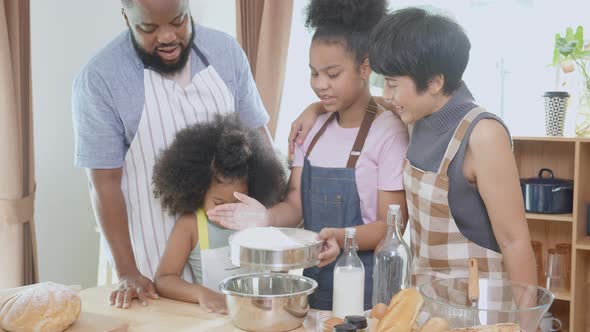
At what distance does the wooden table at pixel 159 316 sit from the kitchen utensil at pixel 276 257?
0.13m

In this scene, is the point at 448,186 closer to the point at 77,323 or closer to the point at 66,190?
the point at 77,323

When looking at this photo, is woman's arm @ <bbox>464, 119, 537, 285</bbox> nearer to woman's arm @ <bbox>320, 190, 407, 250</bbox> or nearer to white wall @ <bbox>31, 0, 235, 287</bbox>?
woman's arm @ <bbox>320, 190, 407, 250</bbox>

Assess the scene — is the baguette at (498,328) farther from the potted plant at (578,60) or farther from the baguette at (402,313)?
the potted plant at (578,60)

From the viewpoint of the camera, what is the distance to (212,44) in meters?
2.12

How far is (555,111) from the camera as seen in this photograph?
10.3 feet

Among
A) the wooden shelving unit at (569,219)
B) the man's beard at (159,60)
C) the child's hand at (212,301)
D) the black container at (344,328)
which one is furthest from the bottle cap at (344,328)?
the wooden shelving unit at (569,219)

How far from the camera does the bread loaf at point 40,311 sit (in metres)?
1.43

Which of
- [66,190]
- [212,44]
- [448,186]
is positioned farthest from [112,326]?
[66,190]

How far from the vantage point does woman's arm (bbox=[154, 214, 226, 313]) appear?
1.64m

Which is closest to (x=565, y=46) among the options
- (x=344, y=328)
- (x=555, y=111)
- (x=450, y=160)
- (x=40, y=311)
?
(x=555, y=111)

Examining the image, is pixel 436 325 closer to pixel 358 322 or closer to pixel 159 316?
pixel 358 322

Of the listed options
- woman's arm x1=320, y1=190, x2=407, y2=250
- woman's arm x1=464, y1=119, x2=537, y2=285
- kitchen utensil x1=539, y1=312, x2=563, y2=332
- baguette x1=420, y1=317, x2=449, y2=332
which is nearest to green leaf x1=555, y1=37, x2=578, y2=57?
kitchen utensil x1=539, y1=312, x2=563, y2=332

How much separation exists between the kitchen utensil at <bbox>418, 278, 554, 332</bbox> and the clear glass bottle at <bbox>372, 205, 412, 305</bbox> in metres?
0.17

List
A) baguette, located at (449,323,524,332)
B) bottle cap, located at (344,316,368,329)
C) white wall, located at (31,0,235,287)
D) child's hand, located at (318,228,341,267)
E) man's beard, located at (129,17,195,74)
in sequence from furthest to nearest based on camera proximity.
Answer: white wall, located at (31,0,235,287)
man's beard, located at (129,17,195,74)
child's hand, located at (318,228,341,267)
bottle cap, located at (344,316,368,329)
baguette, located at (449,323,524,332)
